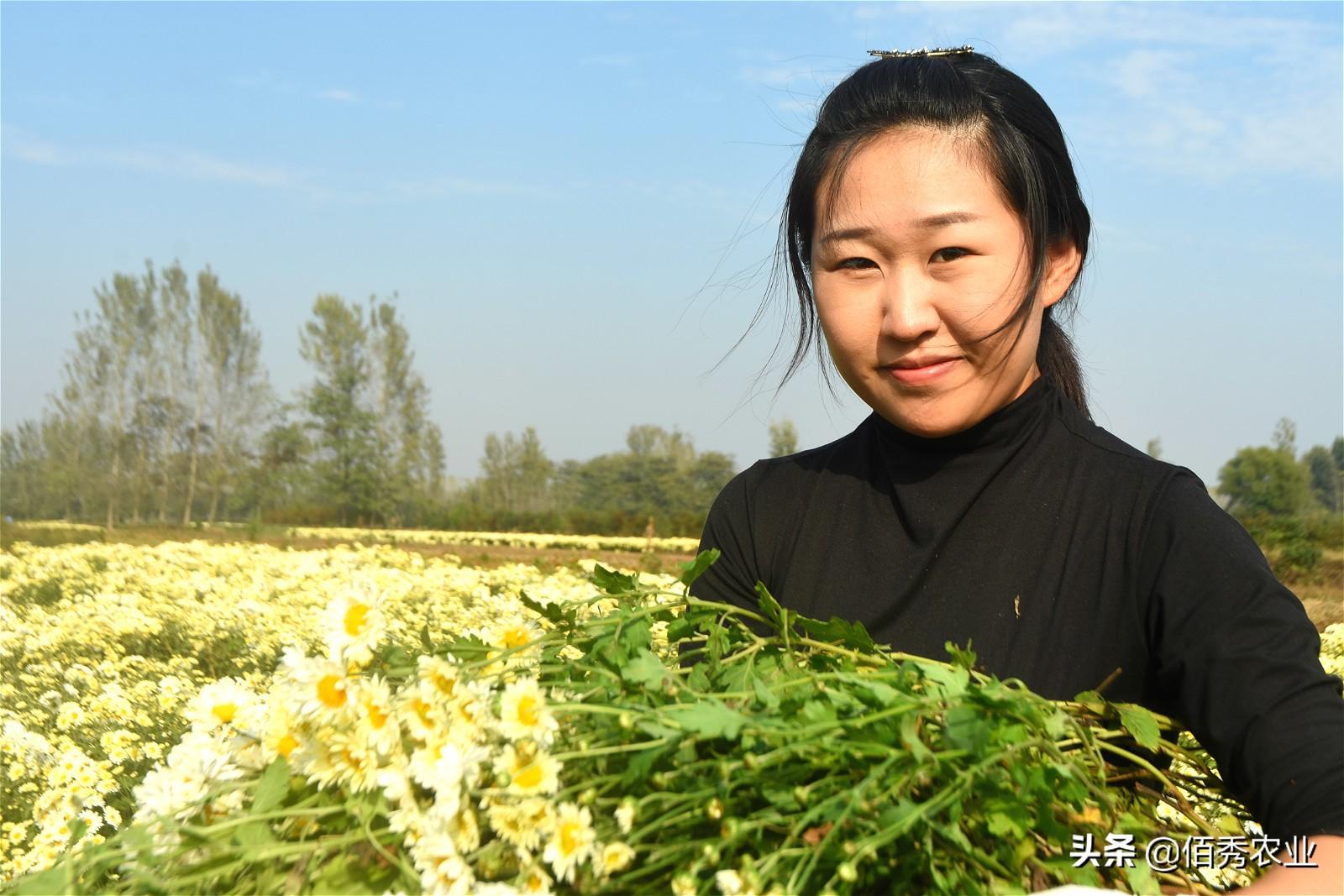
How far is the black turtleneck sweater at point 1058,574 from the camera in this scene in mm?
1266

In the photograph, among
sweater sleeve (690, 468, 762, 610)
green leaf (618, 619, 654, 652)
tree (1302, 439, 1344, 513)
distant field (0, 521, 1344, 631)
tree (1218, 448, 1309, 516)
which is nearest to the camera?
green leaf (618, 619, 654, 652)

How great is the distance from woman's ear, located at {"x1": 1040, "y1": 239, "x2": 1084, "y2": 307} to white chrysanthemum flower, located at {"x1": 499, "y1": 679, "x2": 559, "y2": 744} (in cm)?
115

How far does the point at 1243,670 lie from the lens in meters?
1.29

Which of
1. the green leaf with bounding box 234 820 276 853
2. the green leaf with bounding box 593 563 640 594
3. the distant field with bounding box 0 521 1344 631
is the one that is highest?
the green leaf with bounding box 593 563 640 594

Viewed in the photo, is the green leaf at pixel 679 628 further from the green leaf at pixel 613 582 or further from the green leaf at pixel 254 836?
the green leaf at pixel 254 836

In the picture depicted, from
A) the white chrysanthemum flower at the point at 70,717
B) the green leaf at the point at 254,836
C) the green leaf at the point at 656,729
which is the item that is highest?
the green leaf at the point at 656,729

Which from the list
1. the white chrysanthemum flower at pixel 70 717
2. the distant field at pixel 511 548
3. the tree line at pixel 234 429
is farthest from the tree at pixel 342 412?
the white chrysanthemum flower at pixel 70 717

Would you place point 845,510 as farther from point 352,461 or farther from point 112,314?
point 112,314

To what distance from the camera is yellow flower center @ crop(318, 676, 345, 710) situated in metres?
0.96

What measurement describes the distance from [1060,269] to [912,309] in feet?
1.26

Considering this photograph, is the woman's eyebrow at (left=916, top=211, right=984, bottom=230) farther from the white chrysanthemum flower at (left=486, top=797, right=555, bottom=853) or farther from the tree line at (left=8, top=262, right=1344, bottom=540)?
the tree line at (left=8, top=262, right=1344, bottom=540)

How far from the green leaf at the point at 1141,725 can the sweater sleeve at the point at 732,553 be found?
75cm

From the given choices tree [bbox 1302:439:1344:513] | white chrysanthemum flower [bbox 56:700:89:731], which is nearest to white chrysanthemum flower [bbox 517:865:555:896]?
white chrysanthemum flower [bbox 56:700:89:731]

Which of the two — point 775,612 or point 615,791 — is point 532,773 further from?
point 775,612
